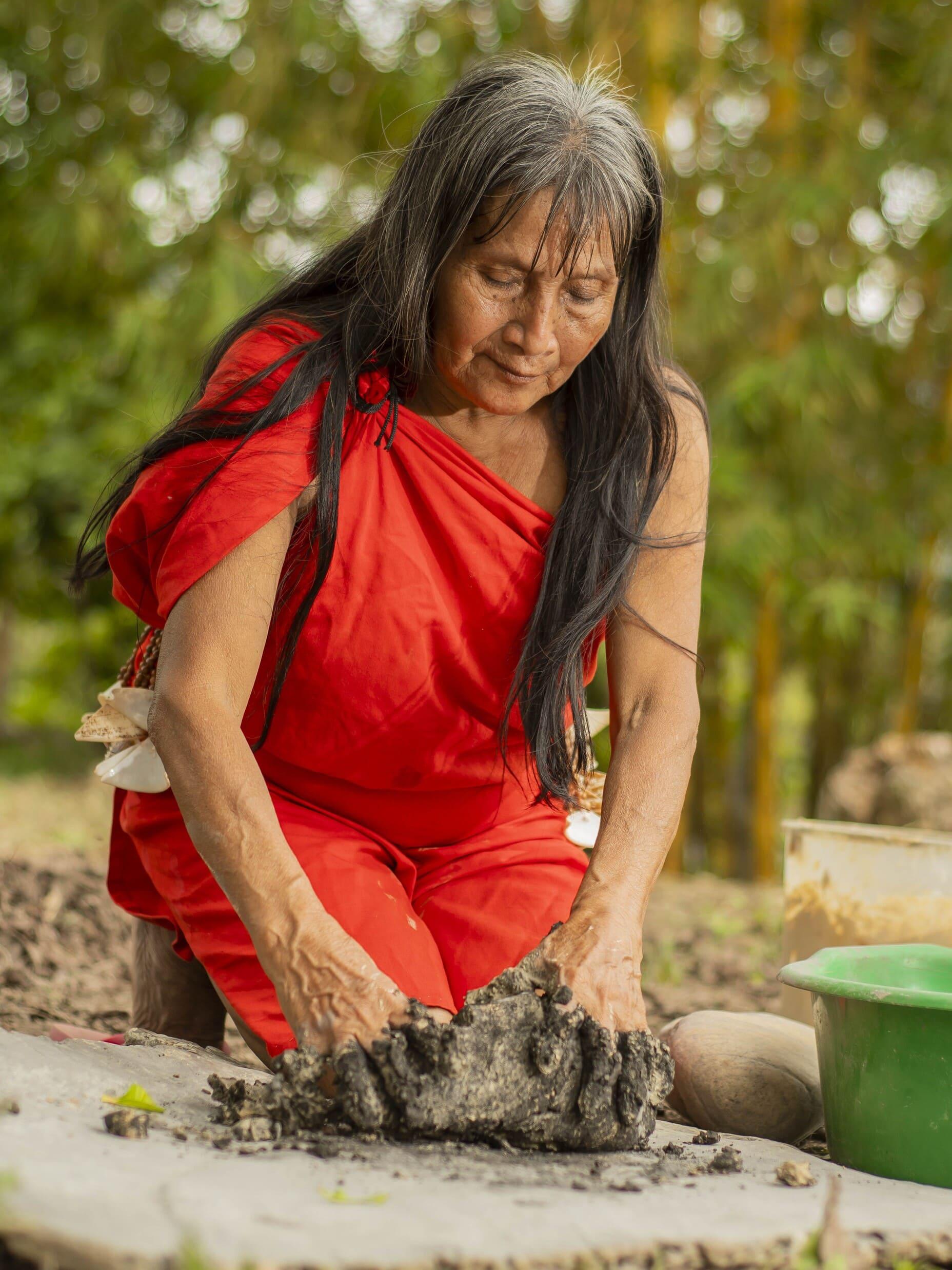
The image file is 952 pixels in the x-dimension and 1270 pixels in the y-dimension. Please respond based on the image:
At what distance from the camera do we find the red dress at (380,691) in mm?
1879

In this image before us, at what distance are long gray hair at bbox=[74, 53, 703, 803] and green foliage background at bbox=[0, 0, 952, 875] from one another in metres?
2.93

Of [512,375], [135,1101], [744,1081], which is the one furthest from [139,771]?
[744,1081]

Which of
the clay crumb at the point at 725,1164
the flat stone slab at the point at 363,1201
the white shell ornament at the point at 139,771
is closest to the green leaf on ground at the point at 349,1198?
the flat stone slab at the point at 363,1201

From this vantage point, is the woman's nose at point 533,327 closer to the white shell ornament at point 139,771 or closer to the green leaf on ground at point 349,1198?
the white shell ornament at point 139,771

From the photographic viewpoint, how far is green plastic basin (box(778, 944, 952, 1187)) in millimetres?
A: 1678

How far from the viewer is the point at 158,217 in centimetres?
600

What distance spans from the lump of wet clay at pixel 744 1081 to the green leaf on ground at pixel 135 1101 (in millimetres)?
892

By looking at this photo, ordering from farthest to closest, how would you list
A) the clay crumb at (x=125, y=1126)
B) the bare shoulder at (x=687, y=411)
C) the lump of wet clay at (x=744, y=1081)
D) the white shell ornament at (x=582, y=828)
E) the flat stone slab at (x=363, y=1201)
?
the white shell ornament at (x=582, y=828) → the bare shoulder at (x=687, y=411) → the lump of wet clay at (x=744, y=1081) → the clay crumb at (x=125, y=1126) → the flat stone slab at (x=363, y=1201)

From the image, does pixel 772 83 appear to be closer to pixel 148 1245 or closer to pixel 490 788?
pixel 490 788

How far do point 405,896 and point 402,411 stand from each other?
0.79 metres

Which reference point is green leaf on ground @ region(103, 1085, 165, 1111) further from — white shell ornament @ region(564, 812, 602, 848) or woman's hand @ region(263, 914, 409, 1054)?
white shell ornament @ region(564, 812, 602, 848)

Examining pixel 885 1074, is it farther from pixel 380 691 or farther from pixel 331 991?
pixel 380 691

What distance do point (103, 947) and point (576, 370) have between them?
81.0 inches

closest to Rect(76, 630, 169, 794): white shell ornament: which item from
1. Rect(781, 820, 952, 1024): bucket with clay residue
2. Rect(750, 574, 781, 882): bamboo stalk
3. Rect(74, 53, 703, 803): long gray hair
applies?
Rect(74, 53, 703, 803): long gray hair
